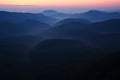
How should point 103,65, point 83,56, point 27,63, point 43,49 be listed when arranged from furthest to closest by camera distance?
point 43,49 → point 83,56 → point 27,63 → point 103,65

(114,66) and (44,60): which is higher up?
(114,66)

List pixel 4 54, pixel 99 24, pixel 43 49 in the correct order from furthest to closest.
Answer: pixel 99 24, pixel 43 49, pixel 4 54

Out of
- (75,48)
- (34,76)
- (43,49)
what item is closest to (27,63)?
(34,76)

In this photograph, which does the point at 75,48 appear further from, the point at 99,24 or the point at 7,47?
the point at 99,24

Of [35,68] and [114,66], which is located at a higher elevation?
[114,66]

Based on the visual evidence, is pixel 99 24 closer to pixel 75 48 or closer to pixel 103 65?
pixel 75 48

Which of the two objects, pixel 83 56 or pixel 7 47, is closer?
pixel 83 56

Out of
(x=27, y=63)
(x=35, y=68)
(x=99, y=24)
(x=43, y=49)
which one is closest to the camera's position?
(x=35, y=68)

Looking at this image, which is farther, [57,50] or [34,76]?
[57,50]

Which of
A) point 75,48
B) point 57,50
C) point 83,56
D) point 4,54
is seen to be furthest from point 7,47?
point 83,56
